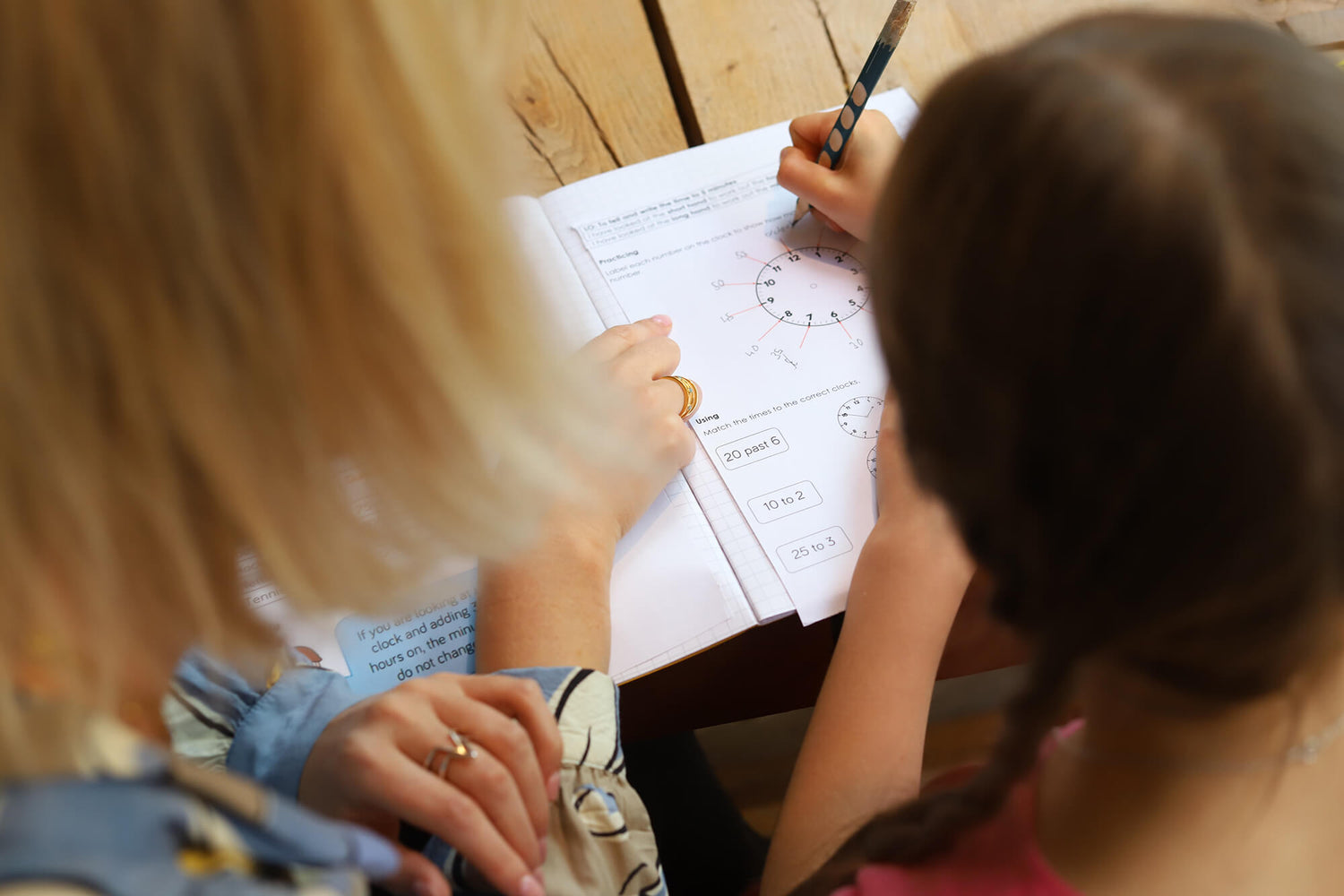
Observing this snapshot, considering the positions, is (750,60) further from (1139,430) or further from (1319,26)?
(1139,430)

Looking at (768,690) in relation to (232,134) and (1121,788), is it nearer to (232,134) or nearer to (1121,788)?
(1121,788)

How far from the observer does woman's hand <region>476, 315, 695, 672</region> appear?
0.56 metres

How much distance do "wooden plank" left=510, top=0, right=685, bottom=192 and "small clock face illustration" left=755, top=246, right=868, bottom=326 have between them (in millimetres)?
168

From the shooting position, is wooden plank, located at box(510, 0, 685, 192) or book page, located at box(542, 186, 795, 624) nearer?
book page, located at box(542, 186, 795, 624)

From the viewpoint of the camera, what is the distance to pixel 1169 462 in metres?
0.29

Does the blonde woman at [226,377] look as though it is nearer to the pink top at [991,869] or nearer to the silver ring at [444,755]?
the silver ring at [444,755]

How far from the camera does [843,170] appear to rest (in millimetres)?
732

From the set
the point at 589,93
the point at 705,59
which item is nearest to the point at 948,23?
the point at 705,59

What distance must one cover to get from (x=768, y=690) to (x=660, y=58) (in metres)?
0.57

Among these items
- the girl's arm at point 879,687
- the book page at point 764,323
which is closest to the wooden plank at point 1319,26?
the book page at point 764,323

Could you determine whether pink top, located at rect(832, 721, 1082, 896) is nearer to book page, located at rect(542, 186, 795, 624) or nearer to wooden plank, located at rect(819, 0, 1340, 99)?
book page, located at rect(542, 186, 795, 624)

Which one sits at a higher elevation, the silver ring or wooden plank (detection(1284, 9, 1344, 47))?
the silver ring

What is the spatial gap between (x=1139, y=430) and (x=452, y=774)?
36 centimetres

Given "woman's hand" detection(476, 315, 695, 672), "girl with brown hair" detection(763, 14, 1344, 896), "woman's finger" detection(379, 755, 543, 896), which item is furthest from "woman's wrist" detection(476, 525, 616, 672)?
"girl with brown hair" detection(763, 14, 1344, 896)
